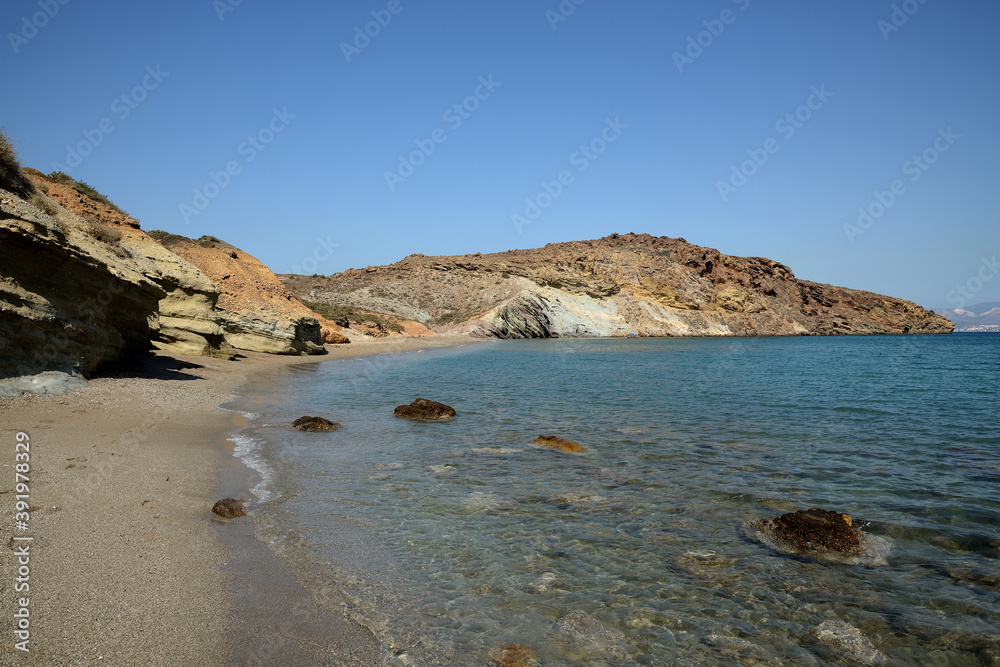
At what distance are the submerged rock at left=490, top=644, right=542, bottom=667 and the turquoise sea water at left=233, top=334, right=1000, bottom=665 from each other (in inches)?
2.8

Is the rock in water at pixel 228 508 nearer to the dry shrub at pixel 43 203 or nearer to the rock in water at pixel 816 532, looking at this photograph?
the rock in water at pixel 816 532

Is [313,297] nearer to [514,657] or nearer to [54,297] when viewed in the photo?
[54,297]

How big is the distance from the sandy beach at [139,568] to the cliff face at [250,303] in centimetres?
1943

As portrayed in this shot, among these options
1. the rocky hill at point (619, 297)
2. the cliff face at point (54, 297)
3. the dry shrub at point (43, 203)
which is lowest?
the cliff face at point (54, 297)

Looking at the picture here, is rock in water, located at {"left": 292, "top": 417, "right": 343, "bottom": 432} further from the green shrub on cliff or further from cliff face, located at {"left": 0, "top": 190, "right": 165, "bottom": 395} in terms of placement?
the green shrub on cliff

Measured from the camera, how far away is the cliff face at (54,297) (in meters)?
9.49

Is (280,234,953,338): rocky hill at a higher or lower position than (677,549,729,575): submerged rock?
higher

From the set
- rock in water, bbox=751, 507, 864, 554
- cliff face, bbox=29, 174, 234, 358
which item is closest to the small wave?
rock in water, bbox=751, 507, 864, 554

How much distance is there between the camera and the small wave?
6.76 metres

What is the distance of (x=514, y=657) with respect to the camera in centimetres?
360

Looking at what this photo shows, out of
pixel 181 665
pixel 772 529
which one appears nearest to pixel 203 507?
pixel 181 665

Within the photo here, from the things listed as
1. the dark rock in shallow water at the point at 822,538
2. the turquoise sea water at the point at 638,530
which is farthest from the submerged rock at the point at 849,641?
the dark rock in shallow water at the point at 822,538

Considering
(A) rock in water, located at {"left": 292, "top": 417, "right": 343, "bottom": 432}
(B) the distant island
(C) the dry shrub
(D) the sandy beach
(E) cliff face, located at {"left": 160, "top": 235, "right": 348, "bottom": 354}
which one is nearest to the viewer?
(D) the sandy beach

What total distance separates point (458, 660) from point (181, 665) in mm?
1714
